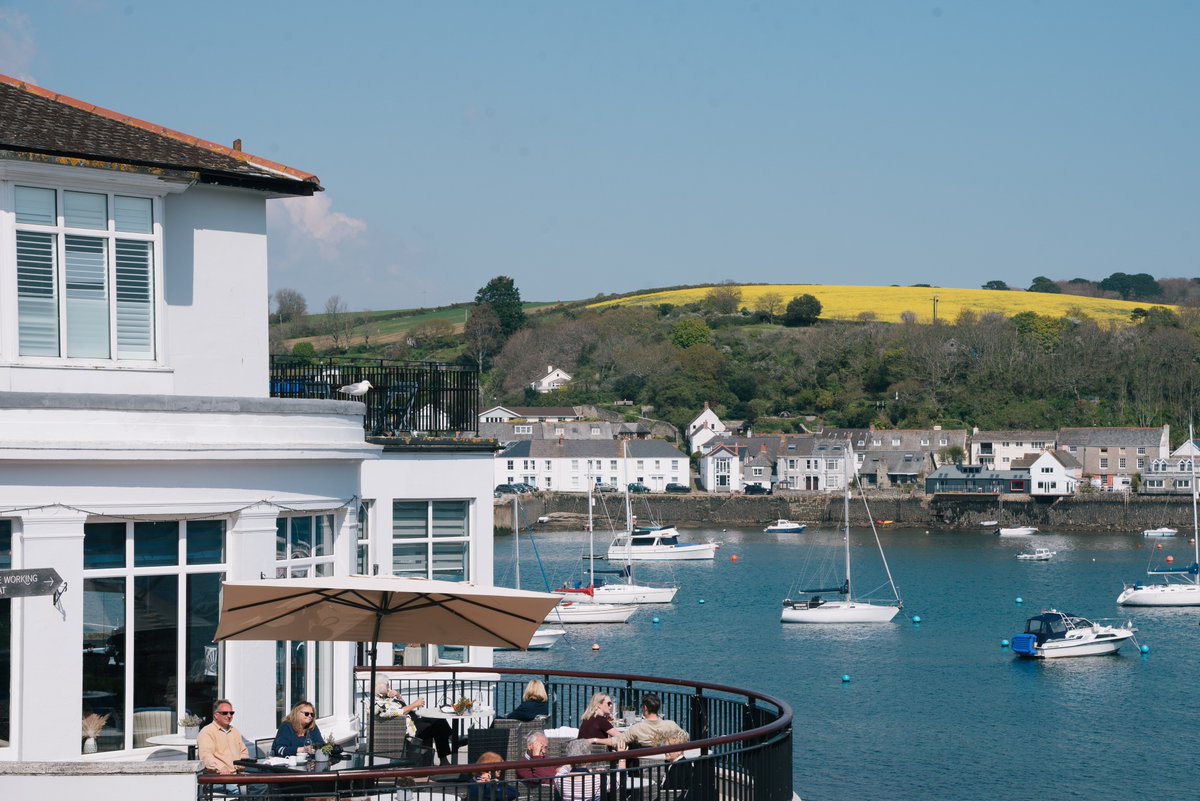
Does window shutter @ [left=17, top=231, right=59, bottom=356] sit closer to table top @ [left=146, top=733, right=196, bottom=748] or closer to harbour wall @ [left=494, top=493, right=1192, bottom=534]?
table top @ [left=146, top=733, right=196, bottom=748]

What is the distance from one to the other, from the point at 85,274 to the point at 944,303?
17927 cm

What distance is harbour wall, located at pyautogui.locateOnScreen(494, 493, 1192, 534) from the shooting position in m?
122

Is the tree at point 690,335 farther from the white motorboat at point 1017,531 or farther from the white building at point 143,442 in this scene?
the white building at point 143,442

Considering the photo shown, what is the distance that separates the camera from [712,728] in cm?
1402

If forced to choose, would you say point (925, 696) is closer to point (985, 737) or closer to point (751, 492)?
point (985, 737)

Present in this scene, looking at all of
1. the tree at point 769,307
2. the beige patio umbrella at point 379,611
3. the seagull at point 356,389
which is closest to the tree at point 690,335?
the tree at point 769,307

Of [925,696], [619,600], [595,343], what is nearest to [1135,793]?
[925,696]

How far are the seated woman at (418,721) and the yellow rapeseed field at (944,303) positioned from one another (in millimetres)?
167444

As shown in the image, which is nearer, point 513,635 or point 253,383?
point 513,635

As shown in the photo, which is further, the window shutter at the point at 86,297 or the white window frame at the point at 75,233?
the window shutter at the point at 86,297

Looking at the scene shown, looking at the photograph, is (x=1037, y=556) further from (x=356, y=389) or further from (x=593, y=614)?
(x=356, y=389)

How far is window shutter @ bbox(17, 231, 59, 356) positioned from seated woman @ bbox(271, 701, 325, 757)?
14.1ft

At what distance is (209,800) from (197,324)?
6.50 meters

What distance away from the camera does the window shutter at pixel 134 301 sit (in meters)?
13.7
